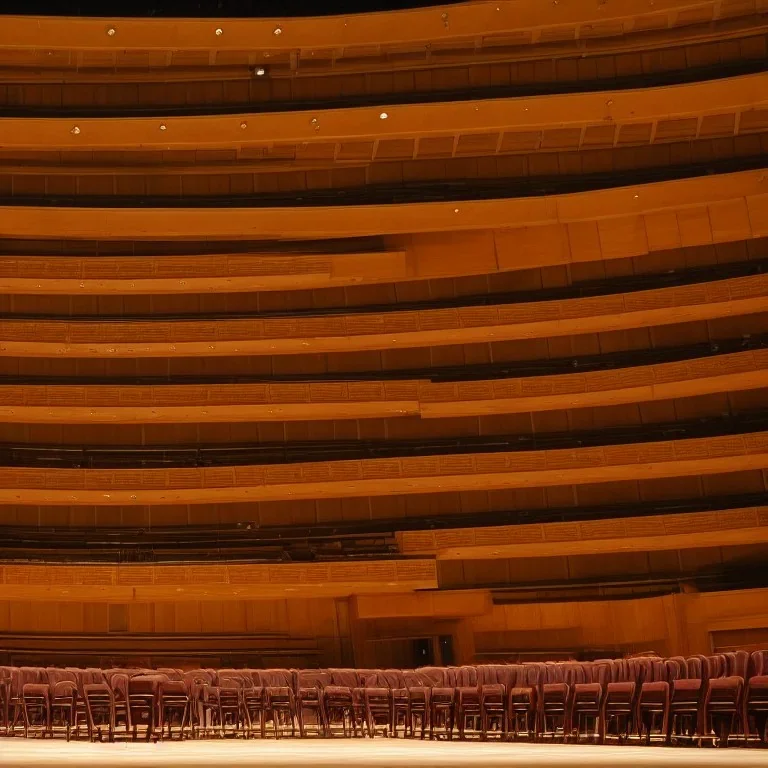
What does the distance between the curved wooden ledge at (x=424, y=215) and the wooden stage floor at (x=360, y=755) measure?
12514mm

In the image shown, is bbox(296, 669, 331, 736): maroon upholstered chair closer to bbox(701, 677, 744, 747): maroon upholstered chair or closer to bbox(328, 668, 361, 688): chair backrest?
bbox(328, 668, 361, 688): chair backrest

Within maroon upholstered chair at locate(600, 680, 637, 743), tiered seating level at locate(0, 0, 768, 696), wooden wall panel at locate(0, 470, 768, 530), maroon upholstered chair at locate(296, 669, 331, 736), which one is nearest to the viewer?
maroon upholstered chair at locate(600, 680, 637, 743)

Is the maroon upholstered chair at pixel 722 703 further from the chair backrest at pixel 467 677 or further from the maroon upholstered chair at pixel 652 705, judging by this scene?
the chair backrest at pixel 467 677

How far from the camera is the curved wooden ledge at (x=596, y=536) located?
1972 cm

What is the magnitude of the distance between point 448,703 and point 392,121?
12.0 m

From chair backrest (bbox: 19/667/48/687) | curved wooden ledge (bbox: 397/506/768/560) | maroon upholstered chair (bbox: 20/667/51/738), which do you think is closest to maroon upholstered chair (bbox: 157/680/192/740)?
maroon upholstered chair (bbox: 20/667/51/738)

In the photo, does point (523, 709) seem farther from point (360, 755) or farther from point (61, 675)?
point (61, 675)

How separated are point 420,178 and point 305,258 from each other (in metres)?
2.83

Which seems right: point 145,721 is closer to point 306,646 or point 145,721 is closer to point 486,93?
point 306,646

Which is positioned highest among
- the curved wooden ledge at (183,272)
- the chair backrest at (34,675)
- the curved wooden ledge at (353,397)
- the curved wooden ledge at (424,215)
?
the curved wooden ledge at (424,215)

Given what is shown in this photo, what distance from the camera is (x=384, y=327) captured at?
21.2 meters

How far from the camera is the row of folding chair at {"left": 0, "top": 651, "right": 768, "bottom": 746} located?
26.1ft

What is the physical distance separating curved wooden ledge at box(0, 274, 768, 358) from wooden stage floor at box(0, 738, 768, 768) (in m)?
12.1

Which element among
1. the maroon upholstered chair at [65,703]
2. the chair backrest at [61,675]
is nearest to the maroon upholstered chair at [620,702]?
the maroon upholstered chair at [65,703]
